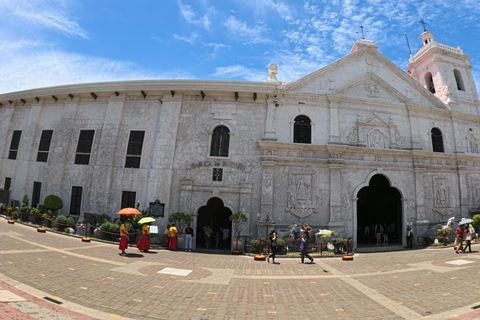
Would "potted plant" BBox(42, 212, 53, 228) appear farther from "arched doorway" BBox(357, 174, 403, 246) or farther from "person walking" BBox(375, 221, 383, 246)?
"person walking" BBox(375, 221, 383, 246)

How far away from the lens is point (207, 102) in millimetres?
17594

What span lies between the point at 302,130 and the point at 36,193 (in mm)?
21451

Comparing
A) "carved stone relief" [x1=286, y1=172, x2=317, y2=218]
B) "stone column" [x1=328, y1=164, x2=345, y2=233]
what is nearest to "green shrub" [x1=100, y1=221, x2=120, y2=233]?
"carved stone relief" [x1=286, y1=172, x2=317, y2=218]

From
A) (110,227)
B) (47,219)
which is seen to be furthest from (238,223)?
(47,219)

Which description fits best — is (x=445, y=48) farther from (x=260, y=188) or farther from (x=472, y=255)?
(x=260, y=188)

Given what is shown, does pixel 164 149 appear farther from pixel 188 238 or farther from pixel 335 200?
pixel 335 200

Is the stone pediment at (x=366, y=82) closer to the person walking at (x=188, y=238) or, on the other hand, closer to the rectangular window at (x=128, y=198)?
the person walking at (x=188, y=238)

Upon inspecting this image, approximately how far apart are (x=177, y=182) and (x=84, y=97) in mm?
11003

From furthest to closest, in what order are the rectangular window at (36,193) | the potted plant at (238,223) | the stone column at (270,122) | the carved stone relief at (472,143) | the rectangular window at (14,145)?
the rectangular window at (14,145) < the carved stone relief at (472,143) < the rectangular window at (36,193) < the stone column at (270,122) < the potted plant at (238,223)

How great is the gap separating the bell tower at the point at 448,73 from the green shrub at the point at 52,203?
A: 3167 cm

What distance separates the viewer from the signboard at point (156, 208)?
15.8 metres

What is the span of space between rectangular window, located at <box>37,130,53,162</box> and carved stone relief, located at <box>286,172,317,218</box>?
19579 mm

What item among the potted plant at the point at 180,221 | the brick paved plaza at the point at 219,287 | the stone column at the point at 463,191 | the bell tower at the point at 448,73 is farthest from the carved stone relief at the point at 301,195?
the bell tower at the point at 448,73

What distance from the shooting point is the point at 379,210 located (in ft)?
69.1
